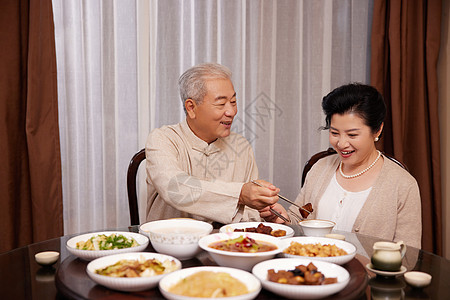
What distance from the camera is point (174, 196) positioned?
2070mm

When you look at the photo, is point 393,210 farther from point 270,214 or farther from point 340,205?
point 270,214

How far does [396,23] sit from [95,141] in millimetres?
2205

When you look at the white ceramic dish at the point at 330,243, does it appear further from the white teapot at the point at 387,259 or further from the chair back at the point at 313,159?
the chair back at the point at 313,159

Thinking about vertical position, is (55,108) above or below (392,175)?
above

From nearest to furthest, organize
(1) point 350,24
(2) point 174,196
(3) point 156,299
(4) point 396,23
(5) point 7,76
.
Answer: (3) point 156,299
(2) point 174,196
(5) point 7,76
(4) point 396,23
(1) point 350,24

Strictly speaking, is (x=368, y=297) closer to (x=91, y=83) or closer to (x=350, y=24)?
(x=91, y=83)

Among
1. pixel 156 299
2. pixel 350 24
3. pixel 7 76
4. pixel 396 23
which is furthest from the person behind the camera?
pixel 350 24

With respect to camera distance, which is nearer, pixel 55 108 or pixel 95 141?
pixel 55 108

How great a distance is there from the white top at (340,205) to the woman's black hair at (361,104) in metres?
0.35

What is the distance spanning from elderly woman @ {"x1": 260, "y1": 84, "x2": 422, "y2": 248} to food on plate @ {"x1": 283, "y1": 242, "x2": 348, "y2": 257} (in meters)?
0.70

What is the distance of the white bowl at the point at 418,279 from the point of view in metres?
1.22

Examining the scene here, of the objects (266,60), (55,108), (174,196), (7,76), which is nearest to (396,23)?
(266,60)

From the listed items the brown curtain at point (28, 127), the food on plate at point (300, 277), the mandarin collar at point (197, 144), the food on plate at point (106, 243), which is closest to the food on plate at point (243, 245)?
the food on plate at point (300, 277)

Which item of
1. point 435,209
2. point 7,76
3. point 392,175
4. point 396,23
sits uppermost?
point 396,23
